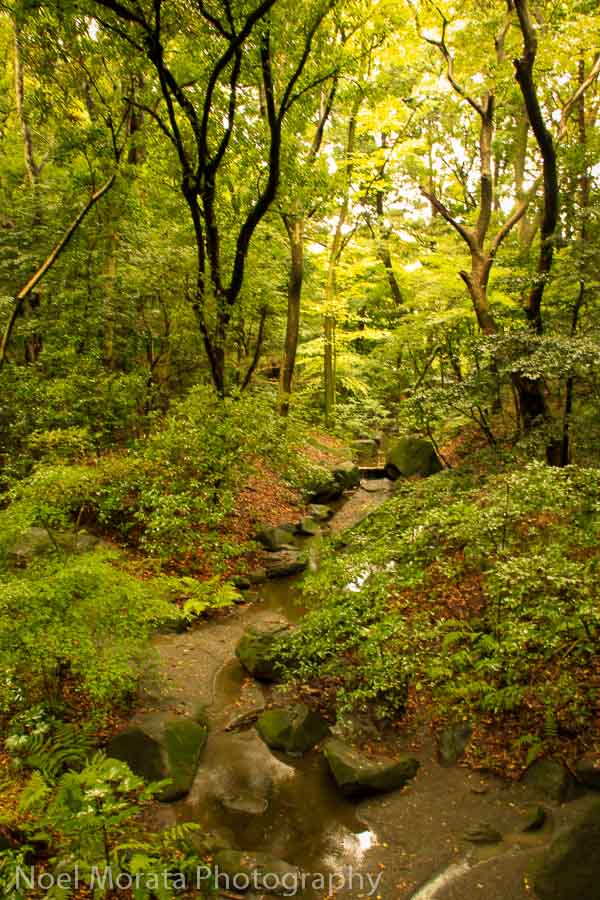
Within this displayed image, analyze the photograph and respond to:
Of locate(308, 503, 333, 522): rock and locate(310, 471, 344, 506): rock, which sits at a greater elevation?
locate(310, 471, 344, 506): rock

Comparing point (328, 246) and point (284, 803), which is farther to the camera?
point (328, 246)

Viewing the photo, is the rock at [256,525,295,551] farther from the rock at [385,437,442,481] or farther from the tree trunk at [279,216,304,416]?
the rock at [385,437,442,481]

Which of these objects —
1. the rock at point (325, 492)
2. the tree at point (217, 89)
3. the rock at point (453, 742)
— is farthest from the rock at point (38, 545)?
the rock at point (325, 492)

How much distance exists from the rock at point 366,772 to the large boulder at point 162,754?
147 centimetres

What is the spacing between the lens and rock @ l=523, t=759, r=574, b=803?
4637 millimetres

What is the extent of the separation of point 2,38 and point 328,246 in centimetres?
1062

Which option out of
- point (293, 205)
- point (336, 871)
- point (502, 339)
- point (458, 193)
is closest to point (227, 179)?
point (293, 205)

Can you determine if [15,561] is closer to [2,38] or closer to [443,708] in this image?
[443,708]

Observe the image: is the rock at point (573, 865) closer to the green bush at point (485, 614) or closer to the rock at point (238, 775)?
the green bush at point (485, 614)

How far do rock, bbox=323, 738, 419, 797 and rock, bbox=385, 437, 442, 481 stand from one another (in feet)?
34.7

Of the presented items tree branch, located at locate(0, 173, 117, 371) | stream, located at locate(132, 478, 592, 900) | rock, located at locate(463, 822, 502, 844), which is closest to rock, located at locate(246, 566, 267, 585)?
stream, located at locate(132, 478, 592, 900)

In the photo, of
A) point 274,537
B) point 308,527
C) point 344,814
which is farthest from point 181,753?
point 308,527

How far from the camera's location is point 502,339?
358 inches

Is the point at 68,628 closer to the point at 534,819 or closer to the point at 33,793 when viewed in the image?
the point at 33,793
